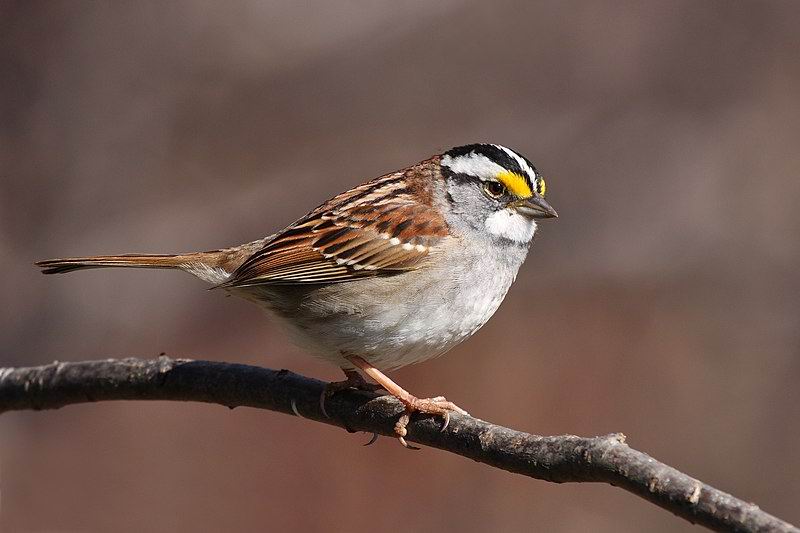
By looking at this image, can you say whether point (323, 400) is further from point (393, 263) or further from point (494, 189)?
point (494, 189)

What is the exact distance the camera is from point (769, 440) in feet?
27.7

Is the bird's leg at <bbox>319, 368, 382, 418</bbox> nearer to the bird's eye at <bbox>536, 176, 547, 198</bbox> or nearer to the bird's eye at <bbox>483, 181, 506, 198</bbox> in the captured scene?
the bird's eye at <bbox>483, 181, 506, 198</bbox>

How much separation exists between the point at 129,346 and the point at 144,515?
4.21 feet

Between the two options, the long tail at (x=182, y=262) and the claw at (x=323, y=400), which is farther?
the long tail at (x=182, y=262)

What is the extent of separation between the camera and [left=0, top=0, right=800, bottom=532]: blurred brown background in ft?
25.5

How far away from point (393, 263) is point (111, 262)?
4.46 ft

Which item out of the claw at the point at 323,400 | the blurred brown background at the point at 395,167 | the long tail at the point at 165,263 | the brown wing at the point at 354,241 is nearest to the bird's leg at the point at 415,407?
the claw at the point at 323,400

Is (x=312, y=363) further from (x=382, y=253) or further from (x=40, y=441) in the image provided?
(x=382, y=253)

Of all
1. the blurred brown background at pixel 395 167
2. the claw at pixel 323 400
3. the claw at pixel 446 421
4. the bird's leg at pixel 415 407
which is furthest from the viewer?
the blurred brown background at pixel 395 167

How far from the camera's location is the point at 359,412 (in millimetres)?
4375

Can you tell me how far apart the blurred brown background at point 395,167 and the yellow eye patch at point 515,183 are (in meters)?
3.43

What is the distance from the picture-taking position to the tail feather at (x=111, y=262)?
4.93m

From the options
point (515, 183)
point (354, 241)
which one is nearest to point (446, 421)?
point (354, 241)

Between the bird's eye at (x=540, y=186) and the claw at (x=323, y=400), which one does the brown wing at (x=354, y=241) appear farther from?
the claw at (x=323, y=400)
